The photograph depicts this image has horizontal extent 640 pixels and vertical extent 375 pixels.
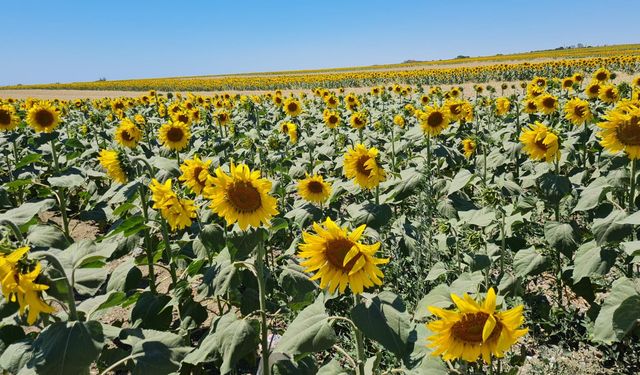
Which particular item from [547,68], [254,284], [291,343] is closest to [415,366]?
[291,343]

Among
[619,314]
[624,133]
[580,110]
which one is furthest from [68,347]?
[580,110]

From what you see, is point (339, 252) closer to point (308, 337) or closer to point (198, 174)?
point (308, 337)

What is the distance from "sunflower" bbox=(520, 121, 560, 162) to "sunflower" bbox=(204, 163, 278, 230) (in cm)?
261

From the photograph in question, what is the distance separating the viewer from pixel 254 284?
3096 mm

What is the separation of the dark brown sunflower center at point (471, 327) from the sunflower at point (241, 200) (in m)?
1.15

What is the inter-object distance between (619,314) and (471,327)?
1141 millimetres

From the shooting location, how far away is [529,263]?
3.44m

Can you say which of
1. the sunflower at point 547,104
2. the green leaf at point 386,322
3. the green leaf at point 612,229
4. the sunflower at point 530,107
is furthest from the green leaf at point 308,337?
the sunflower at point 530,107

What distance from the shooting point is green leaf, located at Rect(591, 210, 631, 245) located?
3047 millimetres

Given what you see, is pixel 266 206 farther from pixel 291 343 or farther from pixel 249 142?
pixel 249 142

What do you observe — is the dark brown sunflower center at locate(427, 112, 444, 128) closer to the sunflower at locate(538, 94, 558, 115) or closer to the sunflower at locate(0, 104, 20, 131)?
the sunflower at locate(538, 94, 558, 115)

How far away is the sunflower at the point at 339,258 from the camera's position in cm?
206

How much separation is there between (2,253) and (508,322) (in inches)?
79.7

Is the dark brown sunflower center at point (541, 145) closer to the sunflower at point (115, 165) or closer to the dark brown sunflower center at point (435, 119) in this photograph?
the dark brown sunflower center at point (435, 119)
